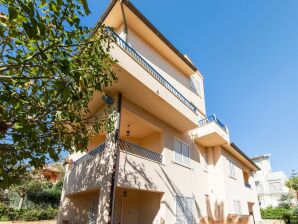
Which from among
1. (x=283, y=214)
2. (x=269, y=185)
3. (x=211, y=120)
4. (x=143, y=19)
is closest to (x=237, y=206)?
(x=211, y=120)

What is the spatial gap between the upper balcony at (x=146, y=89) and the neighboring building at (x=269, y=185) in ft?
105

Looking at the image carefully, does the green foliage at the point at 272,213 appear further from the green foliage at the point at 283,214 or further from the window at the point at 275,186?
the window at the point at 275,186

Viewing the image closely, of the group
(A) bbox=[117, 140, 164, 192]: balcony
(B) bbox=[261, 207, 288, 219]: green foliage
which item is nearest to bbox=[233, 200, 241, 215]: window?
(A) bbox=[117, 140, 164, 192]: balcony

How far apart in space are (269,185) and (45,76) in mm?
42738

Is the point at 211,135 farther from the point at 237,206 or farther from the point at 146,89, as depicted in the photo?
the point at 146,89

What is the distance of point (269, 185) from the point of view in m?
37.1

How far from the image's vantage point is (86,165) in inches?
414

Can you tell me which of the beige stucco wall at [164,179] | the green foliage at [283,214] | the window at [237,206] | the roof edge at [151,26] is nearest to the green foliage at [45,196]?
the beige stucco wall at [164,179]

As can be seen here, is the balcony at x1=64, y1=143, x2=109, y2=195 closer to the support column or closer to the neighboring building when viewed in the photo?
the support column

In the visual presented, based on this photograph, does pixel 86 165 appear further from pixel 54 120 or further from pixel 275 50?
pixel 275 50

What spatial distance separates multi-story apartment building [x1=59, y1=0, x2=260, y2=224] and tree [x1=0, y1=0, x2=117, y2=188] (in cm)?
294

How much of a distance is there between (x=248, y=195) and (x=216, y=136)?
28.4ft

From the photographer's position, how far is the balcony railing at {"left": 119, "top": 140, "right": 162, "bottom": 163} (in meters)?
9.86

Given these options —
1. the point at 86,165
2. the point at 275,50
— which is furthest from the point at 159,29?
the point at 86,165
